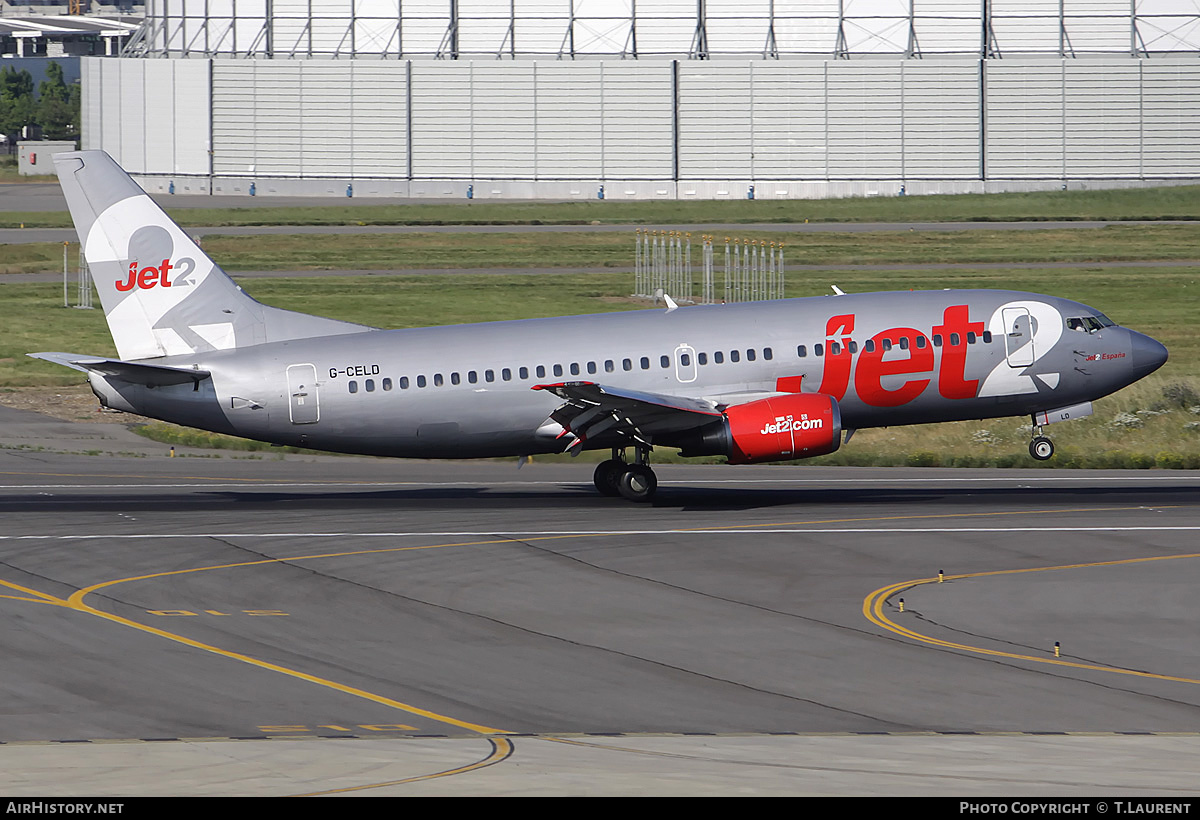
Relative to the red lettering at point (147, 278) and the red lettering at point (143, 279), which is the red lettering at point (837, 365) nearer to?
the red lettering at point (143, 279)

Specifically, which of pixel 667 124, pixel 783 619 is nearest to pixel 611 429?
pixel 783 619

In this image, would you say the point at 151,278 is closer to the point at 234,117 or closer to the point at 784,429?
the point at 784,429

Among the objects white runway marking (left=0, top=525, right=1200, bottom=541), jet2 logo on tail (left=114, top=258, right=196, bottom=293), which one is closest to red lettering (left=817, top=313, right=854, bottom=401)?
white runway marking (left=0, top=525, right=1200, bottom=541)

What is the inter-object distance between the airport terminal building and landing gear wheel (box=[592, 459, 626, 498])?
Result: 96423 mm

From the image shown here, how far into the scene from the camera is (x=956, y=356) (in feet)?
119

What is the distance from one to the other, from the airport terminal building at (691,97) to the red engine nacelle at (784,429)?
322 ft

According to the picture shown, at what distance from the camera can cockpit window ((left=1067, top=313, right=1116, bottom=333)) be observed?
37.2 m

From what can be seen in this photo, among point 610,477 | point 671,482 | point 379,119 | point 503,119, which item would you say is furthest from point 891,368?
point 379,119

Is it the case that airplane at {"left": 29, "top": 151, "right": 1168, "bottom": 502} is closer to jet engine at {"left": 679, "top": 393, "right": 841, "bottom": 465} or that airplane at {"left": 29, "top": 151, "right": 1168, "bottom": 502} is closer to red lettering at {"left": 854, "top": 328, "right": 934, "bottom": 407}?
red lettering at {"left": 854, "top": 328, "right": 934, "bottom": 407}

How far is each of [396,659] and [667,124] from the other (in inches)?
4426

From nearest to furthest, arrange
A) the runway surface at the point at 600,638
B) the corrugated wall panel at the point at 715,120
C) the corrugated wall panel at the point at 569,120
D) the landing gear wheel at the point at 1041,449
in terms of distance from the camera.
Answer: the runway surface at the point at 600,638 → the landing gear wheel at the point at 1041,449 → the corrugated wall panel at the point at 715,120 → the corrugated wall panel at the point at 569,120

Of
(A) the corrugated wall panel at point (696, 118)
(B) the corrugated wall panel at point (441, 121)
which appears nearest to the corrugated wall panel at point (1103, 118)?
(A) the corrugated wall panel at point (696, 118)

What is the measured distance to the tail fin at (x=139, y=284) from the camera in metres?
35.9

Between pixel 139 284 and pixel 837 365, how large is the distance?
1648 cm
